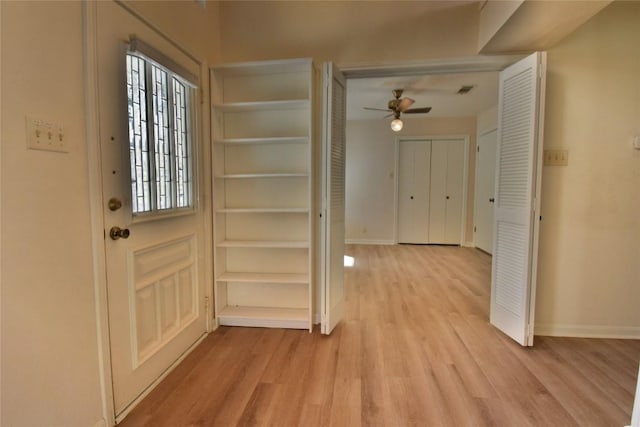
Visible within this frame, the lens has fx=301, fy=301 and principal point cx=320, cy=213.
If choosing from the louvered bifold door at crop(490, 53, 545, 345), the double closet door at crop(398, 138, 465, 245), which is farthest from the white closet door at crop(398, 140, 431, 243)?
the louvered bifold door at crop(490, 53, 545, 345)

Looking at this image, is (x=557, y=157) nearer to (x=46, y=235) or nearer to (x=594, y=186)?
(x=594, y=186)

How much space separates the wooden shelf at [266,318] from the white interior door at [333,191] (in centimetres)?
23

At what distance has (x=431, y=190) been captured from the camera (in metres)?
5.80

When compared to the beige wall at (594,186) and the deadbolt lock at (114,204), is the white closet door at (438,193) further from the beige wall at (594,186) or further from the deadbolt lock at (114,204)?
the deadbolt lock at (114,204)

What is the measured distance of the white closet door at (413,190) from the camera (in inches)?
227

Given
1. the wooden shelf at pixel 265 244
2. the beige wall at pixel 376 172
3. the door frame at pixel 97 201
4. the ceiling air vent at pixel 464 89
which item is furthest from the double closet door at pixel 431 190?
the door frame at pixel 97 201

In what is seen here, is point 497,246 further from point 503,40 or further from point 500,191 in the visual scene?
point 503,40

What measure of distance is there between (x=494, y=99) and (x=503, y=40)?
2.84m

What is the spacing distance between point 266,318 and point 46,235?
5.28ft

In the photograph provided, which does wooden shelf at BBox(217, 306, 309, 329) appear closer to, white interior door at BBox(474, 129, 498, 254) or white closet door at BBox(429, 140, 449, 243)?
white interior door at BBox(474, 129, 498, 254)

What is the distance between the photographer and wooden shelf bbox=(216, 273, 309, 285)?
7.75 feet

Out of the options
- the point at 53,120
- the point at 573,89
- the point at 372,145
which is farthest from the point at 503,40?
the point at 372,145

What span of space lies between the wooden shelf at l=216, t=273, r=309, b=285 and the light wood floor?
0.41m

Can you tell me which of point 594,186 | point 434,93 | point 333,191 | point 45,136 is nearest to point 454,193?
point 434,93
